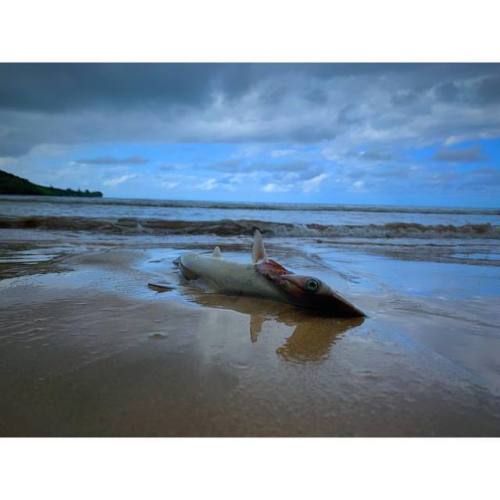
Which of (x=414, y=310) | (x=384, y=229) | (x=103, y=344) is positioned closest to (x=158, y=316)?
(x=103, y=344)

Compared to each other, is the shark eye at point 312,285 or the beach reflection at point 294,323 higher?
the shark eye at point 312,285

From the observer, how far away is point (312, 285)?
2711 millimetres

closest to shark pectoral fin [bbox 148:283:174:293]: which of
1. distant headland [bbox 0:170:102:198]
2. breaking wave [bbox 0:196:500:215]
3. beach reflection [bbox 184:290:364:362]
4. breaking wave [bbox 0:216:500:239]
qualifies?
beach reflection [bbox 184:290:364:362]

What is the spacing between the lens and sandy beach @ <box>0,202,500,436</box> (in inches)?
58.3

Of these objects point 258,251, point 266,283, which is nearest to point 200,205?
point 258,251

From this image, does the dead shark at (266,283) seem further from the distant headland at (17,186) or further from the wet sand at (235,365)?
the distant headland at (17,186)

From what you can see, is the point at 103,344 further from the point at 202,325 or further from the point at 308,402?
the point at 308,402

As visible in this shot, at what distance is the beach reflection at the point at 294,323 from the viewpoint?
2.20 metres

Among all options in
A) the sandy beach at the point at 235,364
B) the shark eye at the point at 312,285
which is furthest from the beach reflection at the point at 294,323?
the shark eye at the point at 312,285

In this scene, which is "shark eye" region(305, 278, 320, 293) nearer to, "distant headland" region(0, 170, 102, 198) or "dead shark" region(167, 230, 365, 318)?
"dead shark" region(167, 230, 365, 318)

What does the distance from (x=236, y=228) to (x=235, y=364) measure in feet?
37.0

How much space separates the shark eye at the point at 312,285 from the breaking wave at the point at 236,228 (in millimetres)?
9101

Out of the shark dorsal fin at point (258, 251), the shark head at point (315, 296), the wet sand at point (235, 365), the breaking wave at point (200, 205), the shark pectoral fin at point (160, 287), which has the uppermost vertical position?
the breaking wave at point (200, 205)

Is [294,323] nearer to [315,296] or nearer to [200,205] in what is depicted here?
[315,296]
